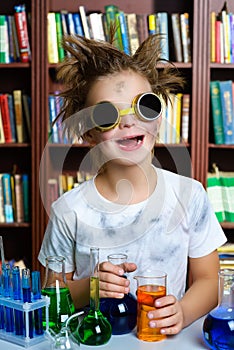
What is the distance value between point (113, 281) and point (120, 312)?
60 mm

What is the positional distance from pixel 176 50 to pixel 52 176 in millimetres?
889

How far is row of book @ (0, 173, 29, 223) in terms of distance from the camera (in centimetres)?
310

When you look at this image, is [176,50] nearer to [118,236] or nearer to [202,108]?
[202,108]

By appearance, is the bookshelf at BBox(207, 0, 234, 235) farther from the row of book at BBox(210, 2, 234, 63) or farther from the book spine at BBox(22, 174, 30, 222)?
Result: the book spine at BBox(22, 174, 30, 222)

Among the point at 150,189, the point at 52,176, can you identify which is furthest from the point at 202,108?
the point at 150,189

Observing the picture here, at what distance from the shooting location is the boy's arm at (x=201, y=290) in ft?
4.13

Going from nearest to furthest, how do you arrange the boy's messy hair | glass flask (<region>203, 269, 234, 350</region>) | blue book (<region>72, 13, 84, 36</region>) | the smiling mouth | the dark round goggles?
glass flask (<region>203, 269, 234, 350</region>), the dark round goggles, the smiling mouth, the boy's messy hair, blue book (<region>72, 13, 84, 36</region>)

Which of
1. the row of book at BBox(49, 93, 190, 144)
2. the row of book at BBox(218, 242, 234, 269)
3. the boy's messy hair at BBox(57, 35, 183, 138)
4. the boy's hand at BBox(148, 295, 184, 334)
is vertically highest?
the boy's messy hair at BBox(57, 35, 183, 138)

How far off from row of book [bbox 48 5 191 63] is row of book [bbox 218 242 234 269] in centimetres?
95

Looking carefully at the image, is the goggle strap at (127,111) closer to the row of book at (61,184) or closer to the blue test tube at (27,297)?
the blue test tube at (27,297)

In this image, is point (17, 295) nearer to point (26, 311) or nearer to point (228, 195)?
point (26, 311)

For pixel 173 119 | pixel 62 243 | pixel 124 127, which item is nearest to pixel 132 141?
pixel 124 127

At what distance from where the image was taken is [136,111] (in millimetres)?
1234

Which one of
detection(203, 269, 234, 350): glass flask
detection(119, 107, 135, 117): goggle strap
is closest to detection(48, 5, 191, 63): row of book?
detection(119, 107, 135, 117): goggle strap
